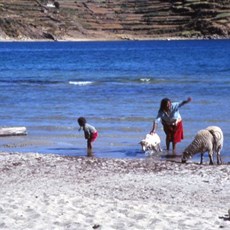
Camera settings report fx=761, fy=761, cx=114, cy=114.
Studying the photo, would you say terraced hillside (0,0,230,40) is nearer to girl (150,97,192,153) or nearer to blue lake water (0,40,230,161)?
blue lake water (0,40,230,161)

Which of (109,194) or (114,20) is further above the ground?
(114,20)

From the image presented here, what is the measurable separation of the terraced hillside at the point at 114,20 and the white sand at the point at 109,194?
491ft

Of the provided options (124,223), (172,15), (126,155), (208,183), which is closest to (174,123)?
(126,155)

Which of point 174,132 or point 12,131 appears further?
point 12,131

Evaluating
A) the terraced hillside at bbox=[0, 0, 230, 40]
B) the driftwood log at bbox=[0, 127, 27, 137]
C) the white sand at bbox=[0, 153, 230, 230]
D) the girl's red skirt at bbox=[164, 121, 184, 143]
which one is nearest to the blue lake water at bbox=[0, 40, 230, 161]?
the driftwood log at bbox=[0, 127, 27, 137]

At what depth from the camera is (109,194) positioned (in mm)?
10930

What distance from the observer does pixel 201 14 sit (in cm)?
16300

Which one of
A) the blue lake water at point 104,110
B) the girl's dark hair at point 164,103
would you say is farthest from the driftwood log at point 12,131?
the girl's dark hair at point 164,103

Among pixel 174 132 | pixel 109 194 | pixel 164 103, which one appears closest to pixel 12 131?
pixel 174 132

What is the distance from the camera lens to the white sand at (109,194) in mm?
8914

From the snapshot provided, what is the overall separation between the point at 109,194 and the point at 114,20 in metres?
166

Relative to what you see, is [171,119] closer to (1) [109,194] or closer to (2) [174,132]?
(2) [174,132]

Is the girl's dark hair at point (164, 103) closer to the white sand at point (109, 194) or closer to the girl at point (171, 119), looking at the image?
the girl at point (171, 119)

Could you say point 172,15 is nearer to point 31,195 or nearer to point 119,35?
point 119,35
